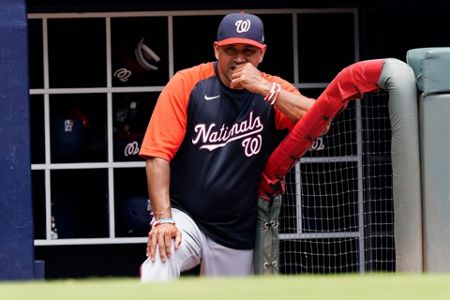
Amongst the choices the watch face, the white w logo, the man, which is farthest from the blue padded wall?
the white w logo

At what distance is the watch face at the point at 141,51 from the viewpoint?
9258 mm

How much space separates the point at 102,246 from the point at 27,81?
216cm

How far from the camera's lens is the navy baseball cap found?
5758 mm

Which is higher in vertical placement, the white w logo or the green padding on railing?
the white w logo

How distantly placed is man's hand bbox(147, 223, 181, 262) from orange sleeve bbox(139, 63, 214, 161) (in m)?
0.32

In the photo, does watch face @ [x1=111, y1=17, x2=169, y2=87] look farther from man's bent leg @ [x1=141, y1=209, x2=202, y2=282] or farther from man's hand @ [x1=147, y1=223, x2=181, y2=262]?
man's hand @ [x1=147, y1=223, x2=181, y2=262]

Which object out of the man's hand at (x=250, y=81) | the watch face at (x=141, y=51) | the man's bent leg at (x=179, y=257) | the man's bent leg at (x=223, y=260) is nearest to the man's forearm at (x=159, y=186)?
the man's bent leg at (x=179, y=257)

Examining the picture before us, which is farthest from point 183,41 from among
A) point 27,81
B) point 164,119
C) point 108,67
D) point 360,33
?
point 164,119

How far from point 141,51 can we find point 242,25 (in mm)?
3530

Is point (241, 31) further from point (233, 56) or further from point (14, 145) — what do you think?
point (14, 145)

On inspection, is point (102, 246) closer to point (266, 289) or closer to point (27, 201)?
point (27, 201)

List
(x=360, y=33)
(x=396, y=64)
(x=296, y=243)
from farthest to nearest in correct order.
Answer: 1. (x=360, y=33)
2. (x=296, y=243)
3. (x=396, y=64)

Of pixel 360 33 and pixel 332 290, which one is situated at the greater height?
pixel 360 33

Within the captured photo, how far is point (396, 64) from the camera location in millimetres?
5602
